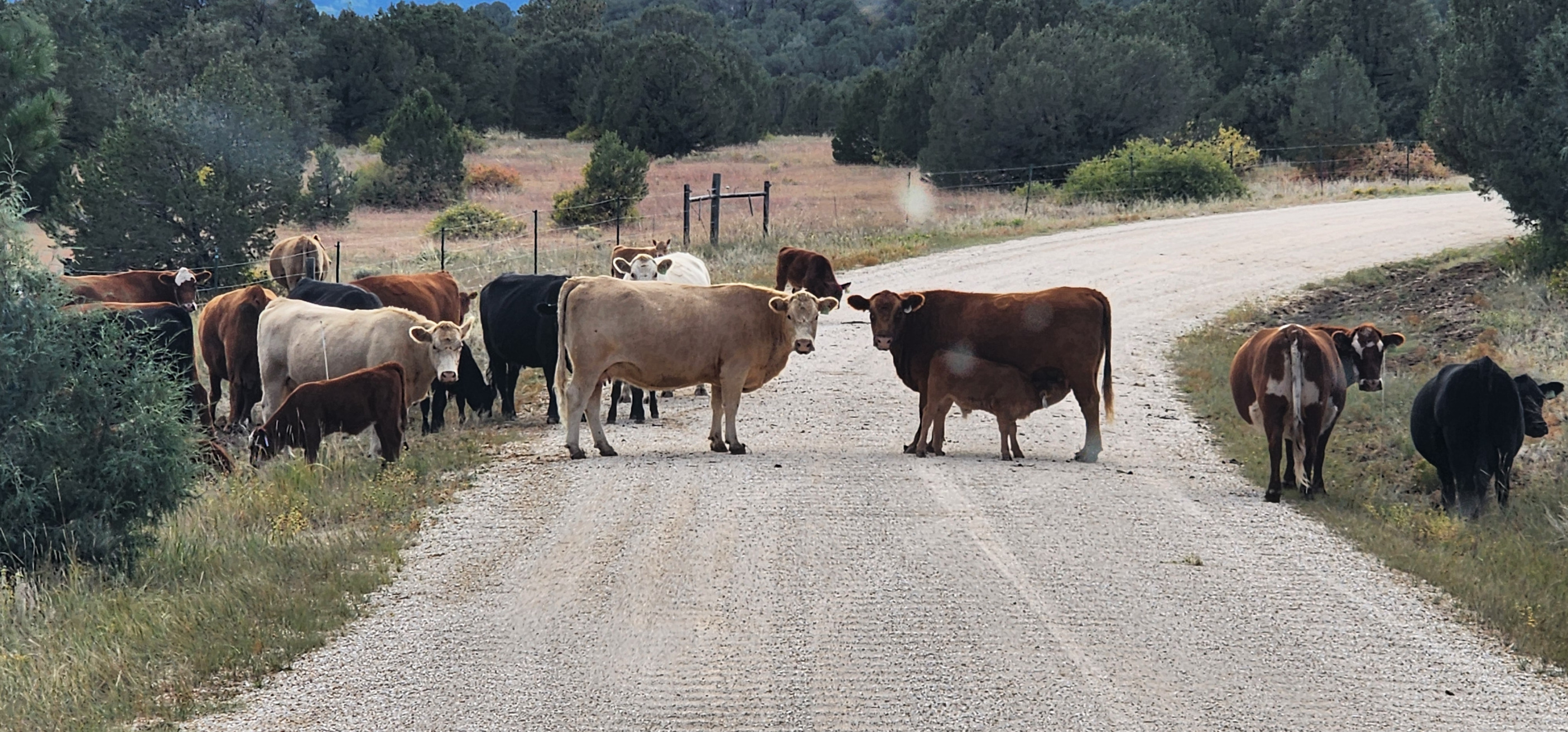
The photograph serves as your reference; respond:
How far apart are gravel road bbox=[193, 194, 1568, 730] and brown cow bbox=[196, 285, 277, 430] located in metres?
4.27

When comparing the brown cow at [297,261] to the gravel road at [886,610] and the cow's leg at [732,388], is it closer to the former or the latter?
the gravel road at [886,610]

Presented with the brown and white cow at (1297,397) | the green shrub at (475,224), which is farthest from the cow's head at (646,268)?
the green shrub at (475,224)

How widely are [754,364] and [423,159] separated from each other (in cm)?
4242

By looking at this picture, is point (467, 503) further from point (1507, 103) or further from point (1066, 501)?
point (1507, 103)

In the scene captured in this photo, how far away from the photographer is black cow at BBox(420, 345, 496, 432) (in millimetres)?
16281

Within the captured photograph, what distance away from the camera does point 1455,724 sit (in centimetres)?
723

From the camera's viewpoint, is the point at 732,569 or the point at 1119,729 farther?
the point at 732,569

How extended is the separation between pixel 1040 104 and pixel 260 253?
2627cm

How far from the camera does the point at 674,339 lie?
13.5 meters

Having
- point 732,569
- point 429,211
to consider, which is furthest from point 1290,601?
point 429,211

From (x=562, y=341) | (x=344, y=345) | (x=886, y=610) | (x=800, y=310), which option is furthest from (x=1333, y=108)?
(x=886, y=610)

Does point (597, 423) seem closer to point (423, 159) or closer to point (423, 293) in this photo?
point (423, 293)

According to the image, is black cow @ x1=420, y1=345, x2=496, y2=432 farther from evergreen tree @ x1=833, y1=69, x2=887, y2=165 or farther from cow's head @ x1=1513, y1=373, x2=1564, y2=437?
evergreen tree @ x1=833, y1=69, x2=887, y2=165

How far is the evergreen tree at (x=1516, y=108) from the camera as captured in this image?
23.1 m
